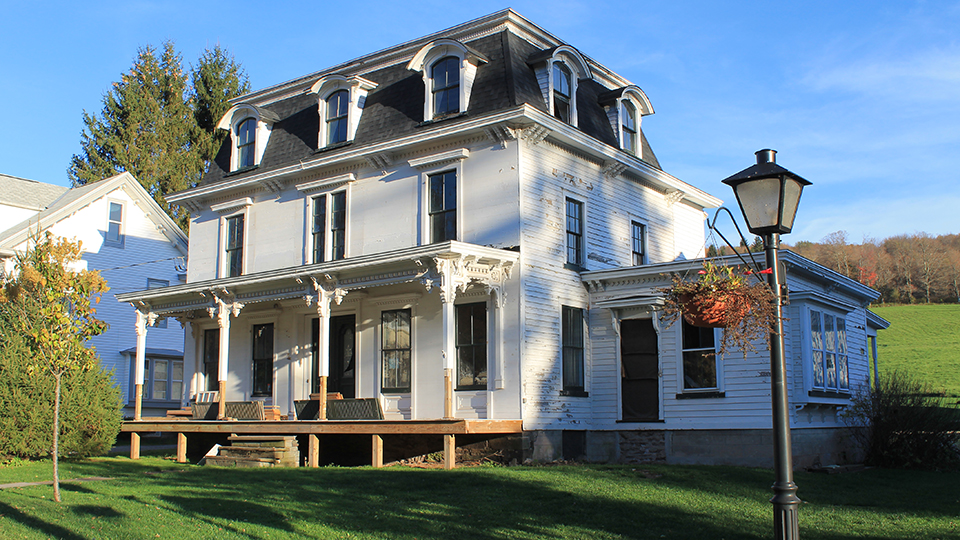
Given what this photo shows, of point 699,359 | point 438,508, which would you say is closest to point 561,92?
point 699,359

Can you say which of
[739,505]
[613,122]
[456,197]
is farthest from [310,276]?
[739,505]

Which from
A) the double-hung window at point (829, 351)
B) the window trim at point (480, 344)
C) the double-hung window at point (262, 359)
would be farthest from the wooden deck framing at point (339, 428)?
the double-hung window at point (829, 351)

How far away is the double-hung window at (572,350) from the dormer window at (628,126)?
5.28 meters

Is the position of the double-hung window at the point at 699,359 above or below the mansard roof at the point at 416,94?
below

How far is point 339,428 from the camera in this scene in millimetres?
16516

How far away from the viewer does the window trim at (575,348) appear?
17484 millimetres

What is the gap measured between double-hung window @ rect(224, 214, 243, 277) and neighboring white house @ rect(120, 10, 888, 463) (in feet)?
0.26

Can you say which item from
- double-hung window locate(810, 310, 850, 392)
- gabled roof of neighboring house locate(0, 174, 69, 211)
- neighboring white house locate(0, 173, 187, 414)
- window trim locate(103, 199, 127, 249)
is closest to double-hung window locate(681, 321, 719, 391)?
double-hung window locate(810, 310, 850, 392)

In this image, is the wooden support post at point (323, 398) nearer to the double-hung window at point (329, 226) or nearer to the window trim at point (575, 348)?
the double-hung window at point (329, 226)

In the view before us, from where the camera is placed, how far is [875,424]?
690 inches

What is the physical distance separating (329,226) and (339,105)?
3.12 m

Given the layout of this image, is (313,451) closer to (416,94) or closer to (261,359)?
(261,359)

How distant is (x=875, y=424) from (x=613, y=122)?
944cm

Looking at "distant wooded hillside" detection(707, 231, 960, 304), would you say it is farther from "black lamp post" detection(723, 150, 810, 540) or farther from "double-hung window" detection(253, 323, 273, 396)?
"black lamp post" detection(723, 150, 810, 540)
